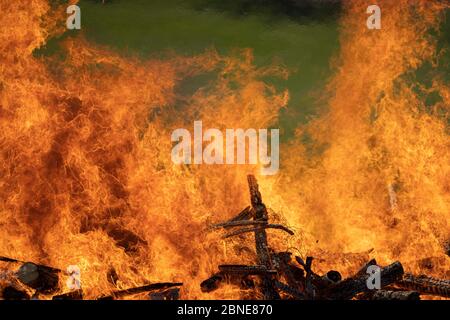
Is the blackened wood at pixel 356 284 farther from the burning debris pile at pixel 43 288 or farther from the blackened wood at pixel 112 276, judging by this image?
the blackened wood at pixel 112 276

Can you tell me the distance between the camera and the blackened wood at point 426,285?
14.1ft

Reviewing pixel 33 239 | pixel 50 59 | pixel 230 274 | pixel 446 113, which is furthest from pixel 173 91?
pixel 446 113

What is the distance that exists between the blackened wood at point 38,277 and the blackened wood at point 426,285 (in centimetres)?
379

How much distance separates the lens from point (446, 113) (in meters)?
7.84

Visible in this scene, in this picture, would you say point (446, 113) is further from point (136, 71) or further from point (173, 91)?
point (136, 71)

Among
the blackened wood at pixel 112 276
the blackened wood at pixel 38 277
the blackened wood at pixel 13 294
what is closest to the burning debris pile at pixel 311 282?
the blackened wood at pixel 112 276

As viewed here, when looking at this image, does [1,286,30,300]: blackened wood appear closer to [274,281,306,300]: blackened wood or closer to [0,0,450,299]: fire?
[0,0,450,299]: fire

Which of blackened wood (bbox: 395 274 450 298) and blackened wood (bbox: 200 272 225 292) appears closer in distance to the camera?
blackened wood (bbox: 395 274 450 298)

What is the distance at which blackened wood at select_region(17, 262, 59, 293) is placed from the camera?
4.39 metres

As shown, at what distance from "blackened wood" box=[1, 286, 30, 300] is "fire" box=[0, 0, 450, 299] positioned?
388mm

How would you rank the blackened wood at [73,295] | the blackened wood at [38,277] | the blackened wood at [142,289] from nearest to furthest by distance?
the blackened wood at [73,295]
the blackened wood at [142,289]
the blackened wood at [38,277]

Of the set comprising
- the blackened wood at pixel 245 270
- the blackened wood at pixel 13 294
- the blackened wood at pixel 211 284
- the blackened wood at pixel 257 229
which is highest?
the blackened wood at pixel 257 229

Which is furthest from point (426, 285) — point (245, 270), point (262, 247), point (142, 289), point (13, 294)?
point (13, 294)

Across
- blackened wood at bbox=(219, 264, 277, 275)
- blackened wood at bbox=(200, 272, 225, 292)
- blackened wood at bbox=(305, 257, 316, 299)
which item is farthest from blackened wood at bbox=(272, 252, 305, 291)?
blackened wood at bbox=(200, 272, 225, 292)
